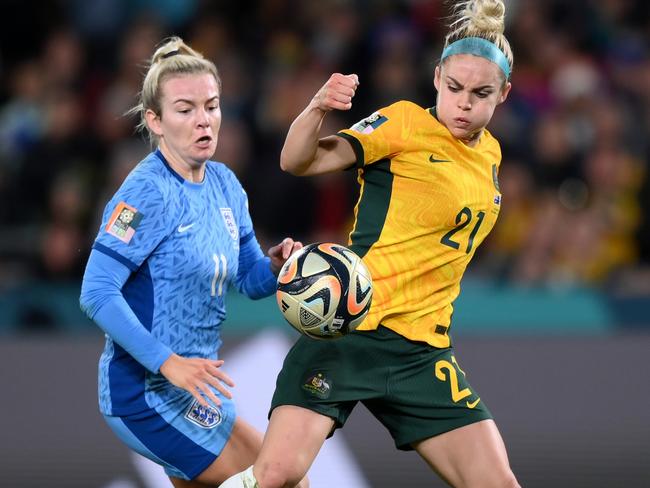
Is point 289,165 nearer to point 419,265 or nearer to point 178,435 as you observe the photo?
point 419,265

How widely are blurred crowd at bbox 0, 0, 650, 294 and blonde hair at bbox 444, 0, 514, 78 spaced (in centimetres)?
357

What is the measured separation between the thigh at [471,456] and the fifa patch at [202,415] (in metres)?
0.69

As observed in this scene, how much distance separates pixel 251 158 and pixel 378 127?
4.44 metres

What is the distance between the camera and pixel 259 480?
3.42m

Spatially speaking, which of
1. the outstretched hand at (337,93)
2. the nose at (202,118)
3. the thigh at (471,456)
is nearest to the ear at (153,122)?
the nose at (202,118)

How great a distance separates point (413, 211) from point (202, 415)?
943mm

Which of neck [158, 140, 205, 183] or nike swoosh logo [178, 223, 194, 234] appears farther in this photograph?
neck [158, 140, 205, 183]

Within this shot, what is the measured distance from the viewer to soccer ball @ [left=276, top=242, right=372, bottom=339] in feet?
11.0

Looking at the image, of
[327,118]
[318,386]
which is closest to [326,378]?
[318,386]

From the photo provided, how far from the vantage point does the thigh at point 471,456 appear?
3588mm

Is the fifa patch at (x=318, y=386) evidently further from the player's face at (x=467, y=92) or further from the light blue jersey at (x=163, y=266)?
the player's face at (x=467, y=92)

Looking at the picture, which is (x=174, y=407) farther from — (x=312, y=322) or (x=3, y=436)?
(x=3, y=436)

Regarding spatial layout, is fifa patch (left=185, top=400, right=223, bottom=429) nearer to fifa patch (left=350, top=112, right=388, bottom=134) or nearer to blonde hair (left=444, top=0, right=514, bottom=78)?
fifa patch (left=350, top=112, right=388, bottom=134)

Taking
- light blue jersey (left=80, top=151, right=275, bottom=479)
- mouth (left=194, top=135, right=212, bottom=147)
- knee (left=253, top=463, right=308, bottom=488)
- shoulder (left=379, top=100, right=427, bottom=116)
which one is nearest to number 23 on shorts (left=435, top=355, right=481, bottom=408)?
knee (left=253, top=463, right=308, bottom=488)
